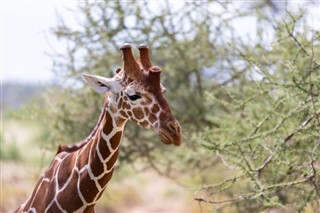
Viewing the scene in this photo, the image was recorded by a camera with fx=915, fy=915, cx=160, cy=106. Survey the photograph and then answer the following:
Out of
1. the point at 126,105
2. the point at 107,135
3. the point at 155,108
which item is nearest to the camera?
the point at 155,108

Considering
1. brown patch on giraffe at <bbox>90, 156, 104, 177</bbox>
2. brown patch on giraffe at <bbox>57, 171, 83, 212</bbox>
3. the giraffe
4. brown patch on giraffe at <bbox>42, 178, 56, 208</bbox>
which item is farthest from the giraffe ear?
brown patch on giraffe at <bbox>42, 178, 56, 208</bbox>

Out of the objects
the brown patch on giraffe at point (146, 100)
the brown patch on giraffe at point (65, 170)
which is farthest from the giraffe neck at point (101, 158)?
the brown patch on giraffe at point (146, 100)

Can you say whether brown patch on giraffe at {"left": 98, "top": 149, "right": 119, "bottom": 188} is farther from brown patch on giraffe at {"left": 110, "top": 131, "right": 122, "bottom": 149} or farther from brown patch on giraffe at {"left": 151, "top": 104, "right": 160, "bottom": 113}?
brown patch on giraffe at {"left": 151, "top": 104, "right": 160, "bottom": 113}

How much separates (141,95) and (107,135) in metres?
0.32

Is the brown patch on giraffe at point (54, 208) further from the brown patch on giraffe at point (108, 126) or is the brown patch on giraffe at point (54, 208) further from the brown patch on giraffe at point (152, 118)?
the brown patch on giraffe at point (152, 118)

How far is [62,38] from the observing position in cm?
976

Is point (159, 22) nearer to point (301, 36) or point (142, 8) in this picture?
point (142, 8)

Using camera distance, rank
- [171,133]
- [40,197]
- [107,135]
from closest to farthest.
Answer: [171,133] < [107,135] < [40,197]

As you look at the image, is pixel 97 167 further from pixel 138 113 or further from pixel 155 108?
pixel 155 108

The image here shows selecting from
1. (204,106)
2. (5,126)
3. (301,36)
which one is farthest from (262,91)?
(5,126)

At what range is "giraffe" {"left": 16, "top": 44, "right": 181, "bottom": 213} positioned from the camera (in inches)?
173

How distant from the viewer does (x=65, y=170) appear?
4805 millimetres

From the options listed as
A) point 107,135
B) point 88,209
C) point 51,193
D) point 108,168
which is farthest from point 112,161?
point 51,193

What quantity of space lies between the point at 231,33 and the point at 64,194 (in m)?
5.32
